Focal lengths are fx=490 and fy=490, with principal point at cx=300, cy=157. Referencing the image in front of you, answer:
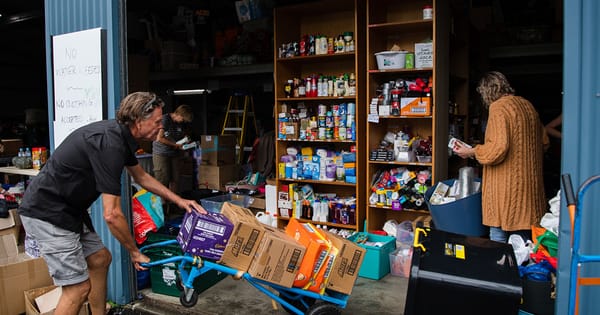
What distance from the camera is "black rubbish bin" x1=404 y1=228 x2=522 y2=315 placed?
2.27 m

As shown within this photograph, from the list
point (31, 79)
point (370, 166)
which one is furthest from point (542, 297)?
point (31, 79)

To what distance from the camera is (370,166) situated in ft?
16.9

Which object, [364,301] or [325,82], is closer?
[364,301]

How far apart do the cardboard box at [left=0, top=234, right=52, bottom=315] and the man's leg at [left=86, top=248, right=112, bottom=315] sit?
0.93 metres

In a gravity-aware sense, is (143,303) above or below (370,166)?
below

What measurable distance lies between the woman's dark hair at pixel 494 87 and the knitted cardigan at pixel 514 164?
3.6 inches

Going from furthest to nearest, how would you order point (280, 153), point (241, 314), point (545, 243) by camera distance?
point (280, 153) < point (241, 314) < point (545, 243)

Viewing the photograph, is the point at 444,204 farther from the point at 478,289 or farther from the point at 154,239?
the point at 154,239

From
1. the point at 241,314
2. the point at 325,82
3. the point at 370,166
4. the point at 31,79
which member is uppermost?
the point at 31,79

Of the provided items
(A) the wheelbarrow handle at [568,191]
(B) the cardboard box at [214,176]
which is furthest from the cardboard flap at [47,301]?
(B) the cardboard box at [214,176]

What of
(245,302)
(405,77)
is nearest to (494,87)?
(405,77)

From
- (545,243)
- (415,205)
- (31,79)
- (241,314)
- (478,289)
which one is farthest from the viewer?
(31,79)

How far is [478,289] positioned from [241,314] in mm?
1958

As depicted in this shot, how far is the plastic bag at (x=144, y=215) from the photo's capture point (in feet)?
12.2
